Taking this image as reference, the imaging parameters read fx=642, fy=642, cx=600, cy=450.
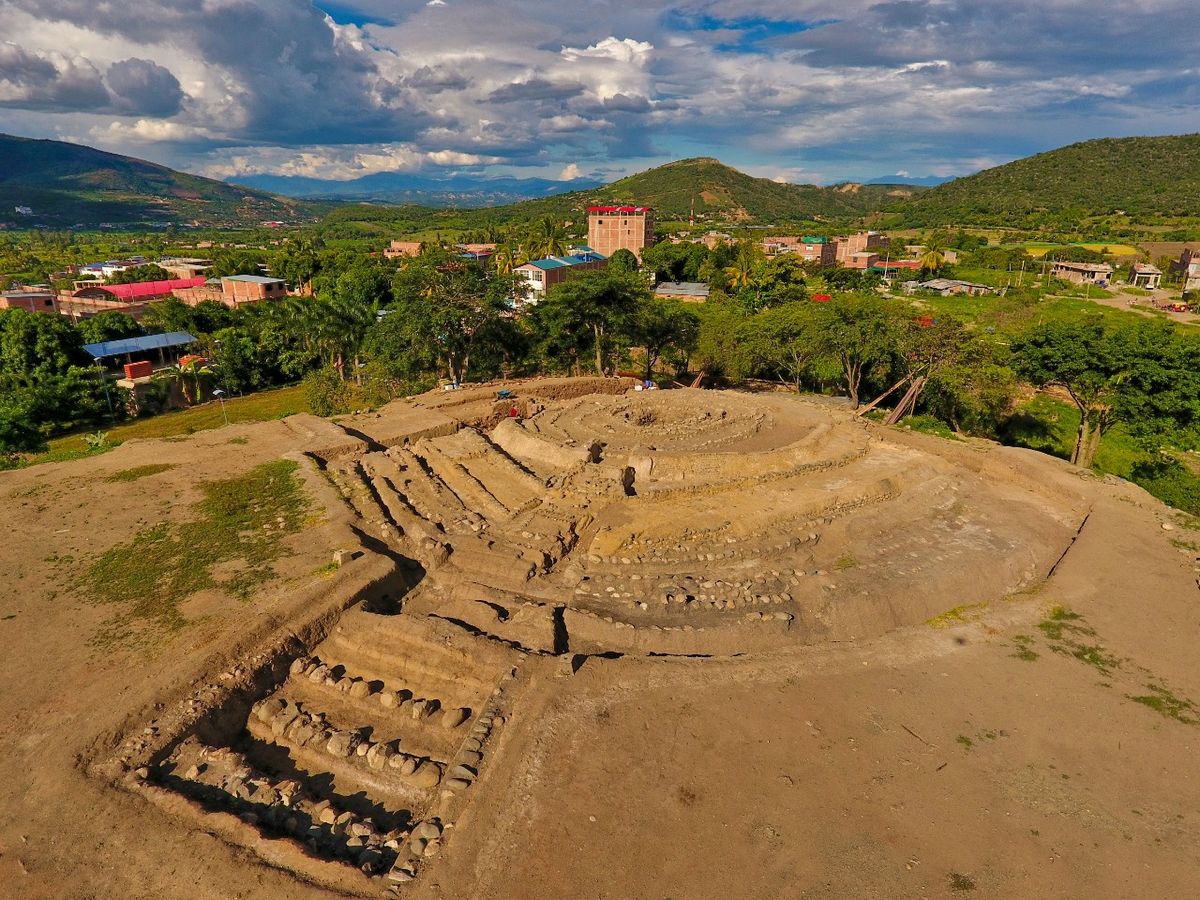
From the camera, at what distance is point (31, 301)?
178 ft

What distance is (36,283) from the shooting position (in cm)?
7188

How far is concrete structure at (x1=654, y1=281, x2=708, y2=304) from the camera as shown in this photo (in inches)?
2518

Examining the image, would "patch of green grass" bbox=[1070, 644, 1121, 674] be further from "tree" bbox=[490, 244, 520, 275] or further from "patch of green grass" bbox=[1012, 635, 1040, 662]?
"tree" bbox=[490, 244, 520, 275]

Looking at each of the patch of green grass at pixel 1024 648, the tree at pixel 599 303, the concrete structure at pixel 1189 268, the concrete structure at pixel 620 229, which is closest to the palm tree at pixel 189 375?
the tree at pixel 599 303

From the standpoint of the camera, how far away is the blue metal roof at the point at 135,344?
131 ft

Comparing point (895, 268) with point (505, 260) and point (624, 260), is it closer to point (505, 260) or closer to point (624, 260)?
point (624, 260)

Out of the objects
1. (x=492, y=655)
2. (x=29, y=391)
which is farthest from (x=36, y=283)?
(x=492, y=655)

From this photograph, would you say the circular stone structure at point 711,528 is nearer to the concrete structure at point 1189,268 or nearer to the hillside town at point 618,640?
the hillside town at point 618,640

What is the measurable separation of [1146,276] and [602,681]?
90469mm

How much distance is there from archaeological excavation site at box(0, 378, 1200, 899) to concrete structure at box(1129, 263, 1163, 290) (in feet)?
239

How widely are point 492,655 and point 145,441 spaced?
Answer: 17874 millimetres

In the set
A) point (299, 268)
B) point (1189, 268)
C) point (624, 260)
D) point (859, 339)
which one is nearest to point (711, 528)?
point (859, 339)

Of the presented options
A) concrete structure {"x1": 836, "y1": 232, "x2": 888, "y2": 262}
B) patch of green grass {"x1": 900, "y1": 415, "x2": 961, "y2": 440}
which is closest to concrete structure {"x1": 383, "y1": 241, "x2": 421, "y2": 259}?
concrete structure {"x1": 836, "y1": 232, "x2": 888, "y2": 262}

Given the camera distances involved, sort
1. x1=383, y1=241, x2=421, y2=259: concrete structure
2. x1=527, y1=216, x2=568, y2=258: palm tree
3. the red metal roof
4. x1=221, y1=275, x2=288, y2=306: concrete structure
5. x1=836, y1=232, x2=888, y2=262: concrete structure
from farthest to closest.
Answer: x1=836, y1=232, x2=888, y2=262: concrete structure, x1=383, y1=241, x2=421, y2=259: concrete structure, x1=527, y1=216, x2=568, y2=258: palm tree, x1=221, y1=275, x2=288, y2=306: concrete structure, the red metal roof
